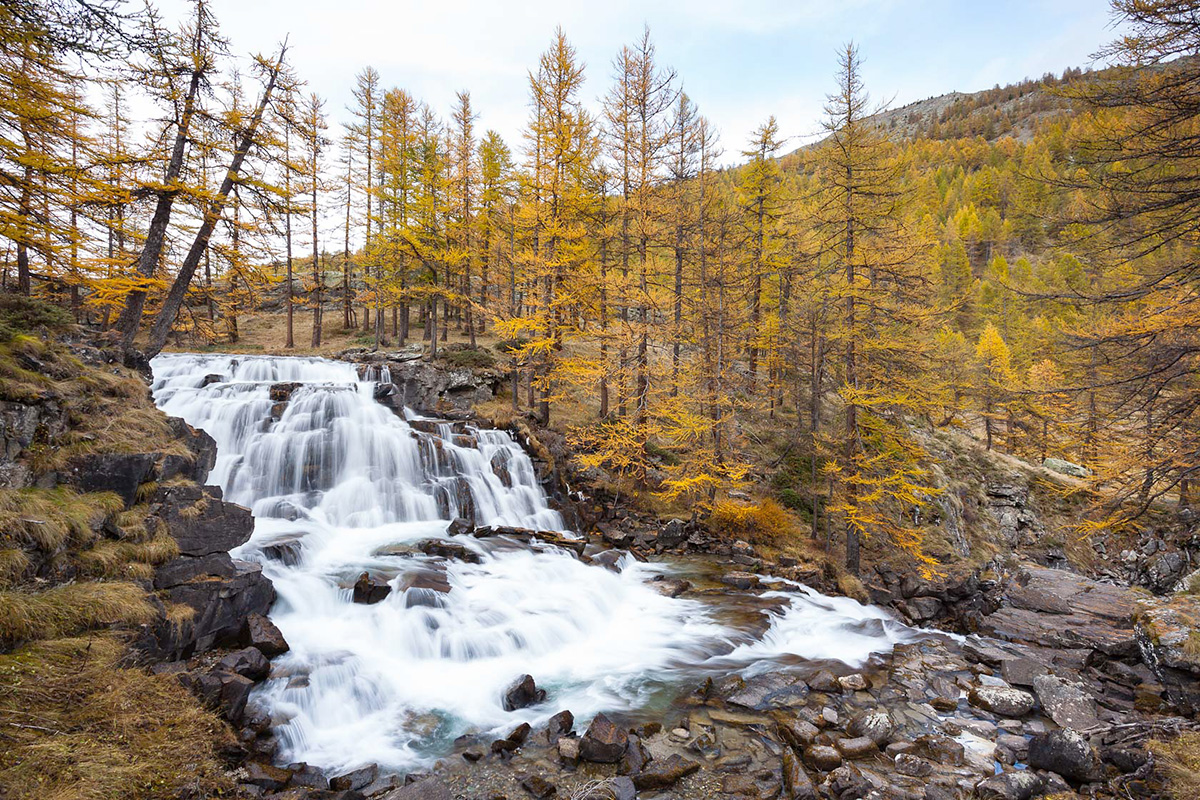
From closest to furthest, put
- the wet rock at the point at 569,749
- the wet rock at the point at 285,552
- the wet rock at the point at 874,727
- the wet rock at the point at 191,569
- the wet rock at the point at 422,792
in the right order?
the wet rock at the point at 422,792, the wet rock at the point at 569,749, the wet rock at the point at 874,727, the wet rock at the point at 191,569, the wet rock at the point at 285,552

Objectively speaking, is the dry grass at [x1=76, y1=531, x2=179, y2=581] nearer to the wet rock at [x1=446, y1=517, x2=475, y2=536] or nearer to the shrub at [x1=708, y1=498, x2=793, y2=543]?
the wet rock at [x1=446, y1=517, x2=475, y2=536]

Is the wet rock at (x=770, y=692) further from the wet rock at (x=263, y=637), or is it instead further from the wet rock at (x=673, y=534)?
the wet rock at (x=263, y=637)

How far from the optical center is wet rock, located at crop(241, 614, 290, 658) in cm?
742

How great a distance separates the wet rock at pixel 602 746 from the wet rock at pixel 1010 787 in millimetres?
4154

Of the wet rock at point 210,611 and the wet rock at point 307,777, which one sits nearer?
the wet rock at point 307,777

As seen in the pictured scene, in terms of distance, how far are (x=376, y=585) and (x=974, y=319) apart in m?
56.2

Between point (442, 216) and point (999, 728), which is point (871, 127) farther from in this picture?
point (442, 216)

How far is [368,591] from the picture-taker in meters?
9.33

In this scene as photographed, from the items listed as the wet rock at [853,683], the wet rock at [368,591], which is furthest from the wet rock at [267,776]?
the wet rock at [853,683]

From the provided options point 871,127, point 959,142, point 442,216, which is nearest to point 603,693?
point 871,127

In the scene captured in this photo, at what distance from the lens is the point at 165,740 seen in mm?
4855

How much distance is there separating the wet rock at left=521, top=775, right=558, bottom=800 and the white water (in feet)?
4.11

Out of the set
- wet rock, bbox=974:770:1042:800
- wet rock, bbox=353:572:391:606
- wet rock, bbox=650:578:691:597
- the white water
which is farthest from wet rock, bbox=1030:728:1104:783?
wet rock, bbox=353:572:391:606

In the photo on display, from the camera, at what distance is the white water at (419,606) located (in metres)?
7.23
